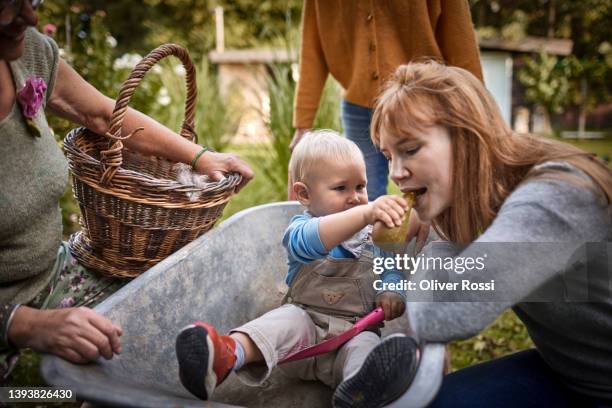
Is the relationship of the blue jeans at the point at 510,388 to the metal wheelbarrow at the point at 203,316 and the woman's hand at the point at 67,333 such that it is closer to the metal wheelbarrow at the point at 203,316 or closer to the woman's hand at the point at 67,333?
the metal wheelbarrow at the point at 203,316

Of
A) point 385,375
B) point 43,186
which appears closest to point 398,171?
point 385,375

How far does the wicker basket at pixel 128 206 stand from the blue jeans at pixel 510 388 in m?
0.83

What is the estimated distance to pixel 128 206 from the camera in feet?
5.74

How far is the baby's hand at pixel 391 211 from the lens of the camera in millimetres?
1415

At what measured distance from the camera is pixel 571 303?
131 cm

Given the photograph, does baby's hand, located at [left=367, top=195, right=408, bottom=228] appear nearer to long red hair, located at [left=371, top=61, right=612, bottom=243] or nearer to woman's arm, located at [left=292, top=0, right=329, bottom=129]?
long red hair, located at [left=371, top=61, right=612, bottom=243]

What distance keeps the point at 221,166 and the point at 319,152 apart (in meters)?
0.32

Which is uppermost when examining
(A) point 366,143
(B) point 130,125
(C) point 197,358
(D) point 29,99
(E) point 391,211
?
(D) point 29,99

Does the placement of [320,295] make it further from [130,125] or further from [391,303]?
[130,125]

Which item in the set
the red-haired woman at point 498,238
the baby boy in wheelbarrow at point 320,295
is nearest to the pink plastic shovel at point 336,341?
the baby boy in wheelbarrow at point 320,295

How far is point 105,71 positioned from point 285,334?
2973 mm

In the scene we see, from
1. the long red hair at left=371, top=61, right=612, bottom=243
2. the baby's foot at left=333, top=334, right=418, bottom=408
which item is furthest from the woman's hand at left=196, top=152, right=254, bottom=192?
the baby's foot at left=333, top=334, right=418, bottom=408

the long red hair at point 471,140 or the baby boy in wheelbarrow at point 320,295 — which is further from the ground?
the long red hair at point 471,140

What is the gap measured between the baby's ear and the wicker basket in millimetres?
181
